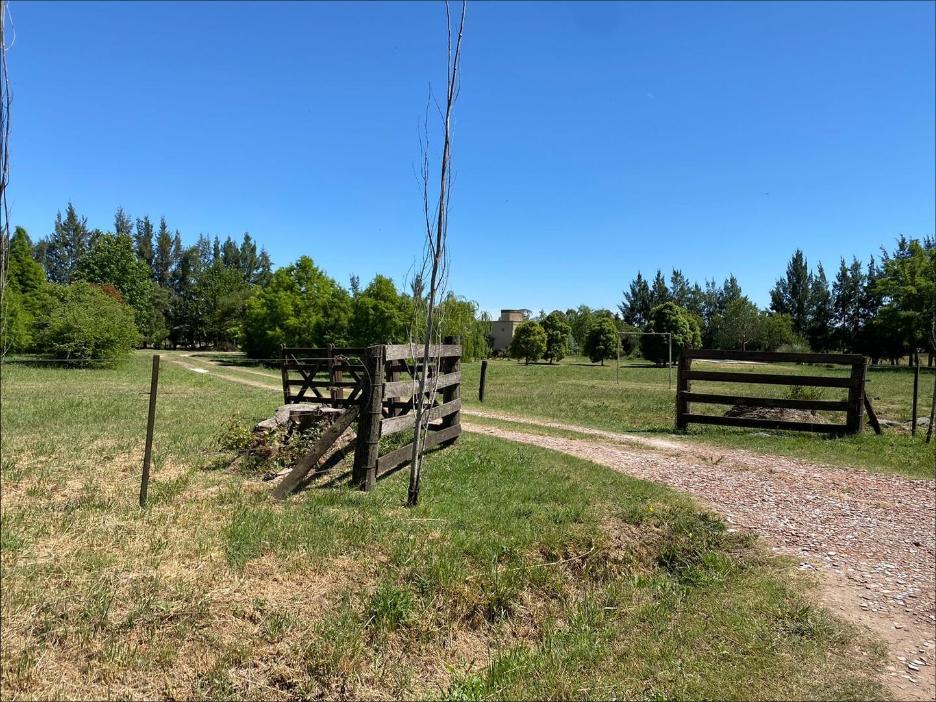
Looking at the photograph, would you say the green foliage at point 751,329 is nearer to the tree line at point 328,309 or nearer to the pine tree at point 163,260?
the tree line at point 328,309

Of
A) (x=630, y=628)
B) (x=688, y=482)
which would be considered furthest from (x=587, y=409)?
(x=630, y=628)

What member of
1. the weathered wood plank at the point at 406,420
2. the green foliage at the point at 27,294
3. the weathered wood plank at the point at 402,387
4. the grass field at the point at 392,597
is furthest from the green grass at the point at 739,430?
the green foliage at the point at 27,294

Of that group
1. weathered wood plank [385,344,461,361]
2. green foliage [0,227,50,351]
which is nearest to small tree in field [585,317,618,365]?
green foliage [0,227,50,351]

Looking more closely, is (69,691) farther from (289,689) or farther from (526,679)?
(526,679)

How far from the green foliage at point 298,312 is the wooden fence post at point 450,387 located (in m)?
29.1

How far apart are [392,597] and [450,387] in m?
5.14

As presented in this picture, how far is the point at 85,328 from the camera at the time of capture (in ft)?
88.5

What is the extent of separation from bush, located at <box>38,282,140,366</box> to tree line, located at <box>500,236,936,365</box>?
32.4 m

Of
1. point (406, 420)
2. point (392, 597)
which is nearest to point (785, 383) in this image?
point (406, 420)

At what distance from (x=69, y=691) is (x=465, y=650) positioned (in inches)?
97.7

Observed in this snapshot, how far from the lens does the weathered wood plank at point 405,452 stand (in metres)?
6.82

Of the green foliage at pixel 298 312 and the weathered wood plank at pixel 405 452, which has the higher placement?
the green foliage at pixel 298 312

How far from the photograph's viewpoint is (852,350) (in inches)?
2489

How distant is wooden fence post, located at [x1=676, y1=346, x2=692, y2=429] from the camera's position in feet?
42.1
